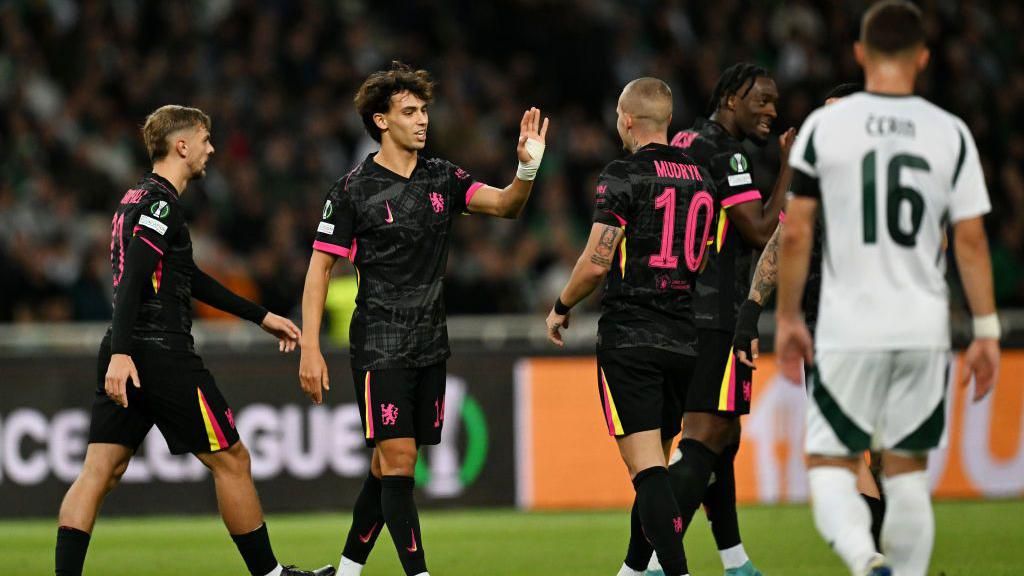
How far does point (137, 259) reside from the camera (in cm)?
691

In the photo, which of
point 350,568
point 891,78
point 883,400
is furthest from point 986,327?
point 350,568

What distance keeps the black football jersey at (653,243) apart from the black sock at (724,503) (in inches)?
40.6

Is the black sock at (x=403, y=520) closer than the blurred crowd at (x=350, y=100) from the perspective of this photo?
Yes

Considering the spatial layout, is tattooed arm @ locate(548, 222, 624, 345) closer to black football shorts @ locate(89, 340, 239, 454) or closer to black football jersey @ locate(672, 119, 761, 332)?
black football jersey @ locate(672, 119, 761, 332)

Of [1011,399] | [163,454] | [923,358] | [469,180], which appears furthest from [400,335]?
[1011,399]

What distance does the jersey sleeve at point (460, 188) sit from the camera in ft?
23.7

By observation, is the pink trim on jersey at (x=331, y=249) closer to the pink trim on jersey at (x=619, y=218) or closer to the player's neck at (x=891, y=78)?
the pink trim on jersey at (x=619, y=218)

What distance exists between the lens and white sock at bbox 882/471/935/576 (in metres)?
5.36

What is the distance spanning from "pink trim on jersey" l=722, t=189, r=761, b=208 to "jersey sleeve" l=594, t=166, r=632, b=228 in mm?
786

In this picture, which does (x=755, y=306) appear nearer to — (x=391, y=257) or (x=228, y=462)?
(x=391, y=257)

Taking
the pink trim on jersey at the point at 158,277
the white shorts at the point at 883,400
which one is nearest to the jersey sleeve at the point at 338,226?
the pink trim on jersey at the point at 158,277

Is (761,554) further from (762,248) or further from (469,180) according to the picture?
(469,180)

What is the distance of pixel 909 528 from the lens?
17.6ft

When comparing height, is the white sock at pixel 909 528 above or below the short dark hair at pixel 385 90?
below
